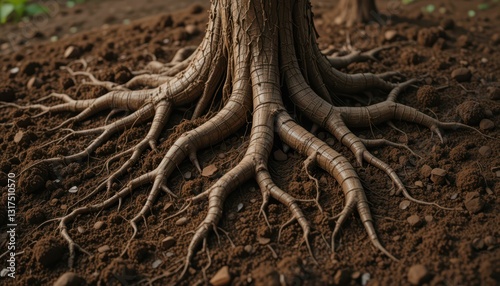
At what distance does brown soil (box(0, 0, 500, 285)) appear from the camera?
257 centimetres

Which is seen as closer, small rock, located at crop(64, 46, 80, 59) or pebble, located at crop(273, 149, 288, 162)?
pebble, located at crop(273, 149, 288, 162)

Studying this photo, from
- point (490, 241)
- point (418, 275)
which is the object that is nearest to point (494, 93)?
point (490, 241)

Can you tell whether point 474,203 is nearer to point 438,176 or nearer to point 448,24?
point 438,176

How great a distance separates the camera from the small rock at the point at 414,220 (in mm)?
2742

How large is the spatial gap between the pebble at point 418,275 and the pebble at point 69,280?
5.51ft

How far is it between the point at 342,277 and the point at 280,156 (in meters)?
0.95

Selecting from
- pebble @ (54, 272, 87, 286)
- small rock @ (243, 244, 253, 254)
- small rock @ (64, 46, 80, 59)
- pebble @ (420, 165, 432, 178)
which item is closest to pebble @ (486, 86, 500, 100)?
pebble @ (420, 165, 432, 178)

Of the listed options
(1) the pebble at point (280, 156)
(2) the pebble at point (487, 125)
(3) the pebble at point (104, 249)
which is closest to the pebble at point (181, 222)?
(3) the pebble at point (104, 249)

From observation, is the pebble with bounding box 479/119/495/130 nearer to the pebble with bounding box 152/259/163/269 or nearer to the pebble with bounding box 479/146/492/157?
the pebble with bounding box 479/146/492/157

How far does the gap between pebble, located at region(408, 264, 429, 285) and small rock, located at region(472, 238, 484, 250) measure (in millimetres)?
355

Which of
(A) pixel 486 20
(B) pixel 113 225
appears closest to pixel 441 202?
(B) pixel 113 225

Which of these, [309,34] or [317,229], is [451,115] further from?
[317,229]

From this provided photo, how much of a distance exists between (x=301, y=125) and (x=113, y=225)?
136cm

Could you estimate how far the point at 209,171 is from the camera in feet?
10.2
